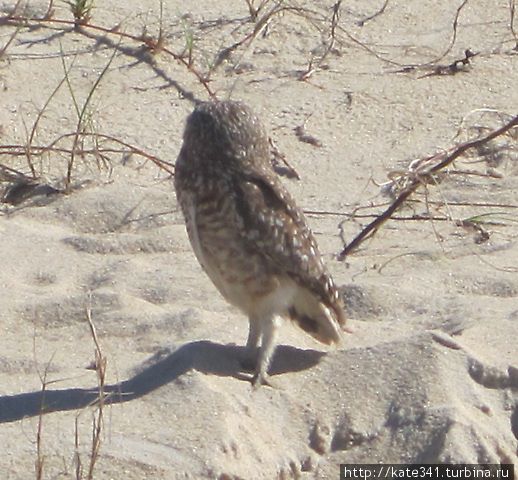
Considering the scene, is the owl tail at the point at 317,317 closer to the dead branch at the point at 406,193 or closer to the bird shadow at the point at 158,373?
the bird shadow at the point at 158,373

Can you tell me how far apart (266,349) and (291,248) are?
373 millimetres

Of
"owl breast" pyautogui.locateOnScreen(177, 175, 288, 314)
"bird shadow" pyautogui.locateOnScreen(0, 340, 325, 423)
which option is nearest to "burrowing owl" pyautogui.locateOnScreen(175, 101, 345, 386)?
"owl breast" pyautogui.locateOnScreen(177, 175, 288, 314)

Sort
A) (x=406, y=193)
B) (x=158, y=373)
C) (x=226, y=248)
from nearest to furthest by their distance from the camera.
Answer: (x=158, y=373) → (x=226, y=248) → (x=406, y=193)

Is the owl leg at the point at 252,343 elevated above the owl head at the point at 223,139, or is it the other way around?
the owl head at the point at 223,139

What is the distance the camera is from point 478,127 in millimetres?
7527

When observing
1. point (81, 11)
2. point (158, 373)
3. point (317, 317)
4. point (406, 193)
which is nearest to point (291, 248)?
point (317, 317)

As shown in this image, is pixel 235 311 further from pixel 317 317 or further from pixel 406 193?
pixel 406 193

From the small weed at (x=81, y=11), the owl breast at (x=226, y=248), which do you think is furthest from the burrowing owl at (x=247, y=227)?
the small weed at (x=81, y=11)

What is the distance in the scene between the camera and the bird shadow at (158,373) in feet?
16.0

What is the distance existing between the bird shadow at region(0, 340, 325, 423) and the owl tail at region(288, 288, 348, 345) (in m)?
0.08

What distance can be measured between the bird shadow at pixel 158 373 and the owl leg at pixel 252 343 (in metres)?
0.03

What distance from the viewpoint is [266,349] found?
5.21 metres

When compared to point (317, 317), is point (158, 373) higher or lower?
lower

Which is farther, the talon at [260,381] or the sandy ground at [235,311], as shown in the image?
the talon at [260,381]
